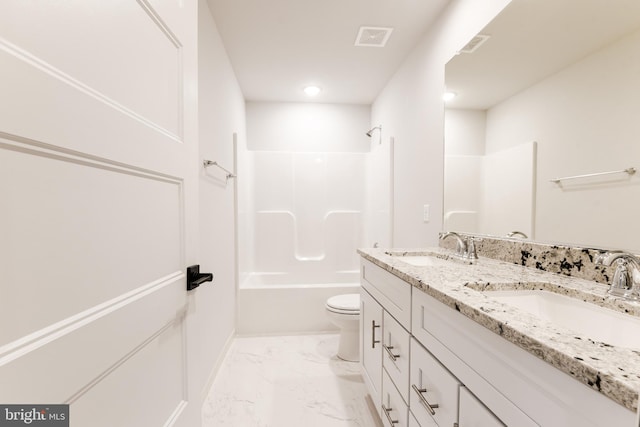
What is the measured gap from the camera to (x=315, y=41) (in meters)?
2.14

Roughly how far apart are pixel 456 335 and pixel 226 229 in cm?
199

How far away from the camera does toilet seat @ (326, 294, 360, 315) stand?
2160 millimetres

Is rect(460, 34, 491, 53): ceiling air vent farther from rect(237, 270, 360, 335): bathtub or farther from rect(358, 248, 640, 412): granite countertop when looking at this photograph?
rect(237, 270, 360, 335): bathtub

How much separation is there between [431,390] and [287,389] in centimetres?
125

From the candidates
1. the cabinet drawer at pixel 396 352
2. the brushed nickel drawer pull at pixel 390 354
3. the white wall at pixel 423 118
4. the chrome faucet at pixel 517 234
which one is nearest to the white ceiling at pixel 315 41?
the white wall at pixel 423 118

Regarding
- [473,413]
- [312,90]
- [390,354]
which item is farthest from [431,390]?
[312,90]

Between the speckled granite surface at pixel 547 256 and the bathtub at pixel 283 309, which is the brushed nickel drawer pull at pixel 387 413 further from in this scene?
the bathtub at pixel 283 309

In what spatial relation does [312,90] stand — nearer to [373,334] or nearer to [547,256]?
[373,334]

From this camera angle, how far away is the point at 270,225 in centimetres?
337

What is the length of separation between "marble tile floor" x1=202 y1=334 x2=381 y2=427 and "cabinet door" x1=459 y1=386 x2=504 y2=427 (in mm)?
1018

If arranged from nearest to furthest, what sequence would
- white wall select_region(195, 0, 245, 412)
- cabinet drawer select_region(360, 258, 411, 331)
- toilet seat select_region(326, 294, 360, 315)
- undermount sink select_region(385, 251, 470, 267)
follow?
1. cabinet drawer select_region(360, 258, 411, 331)
2. undermount sink select_region(385, 251, 470, 267)
3. white wall select_region(195, 0, 245, 412)
4. toilet seat select_region(326, 294, 360, 315)

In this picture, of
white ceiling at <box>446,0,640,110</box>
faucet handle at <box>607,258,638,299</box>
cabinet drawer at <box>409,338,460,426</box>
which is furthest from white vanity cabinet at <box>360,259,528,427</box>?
white ceiling at <box>446,0,640,110</box>

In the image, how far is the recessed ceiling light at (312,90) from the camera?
2951mm

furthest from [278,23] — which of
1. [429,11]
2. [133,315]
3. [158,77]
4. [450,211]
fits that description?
[133,315]
